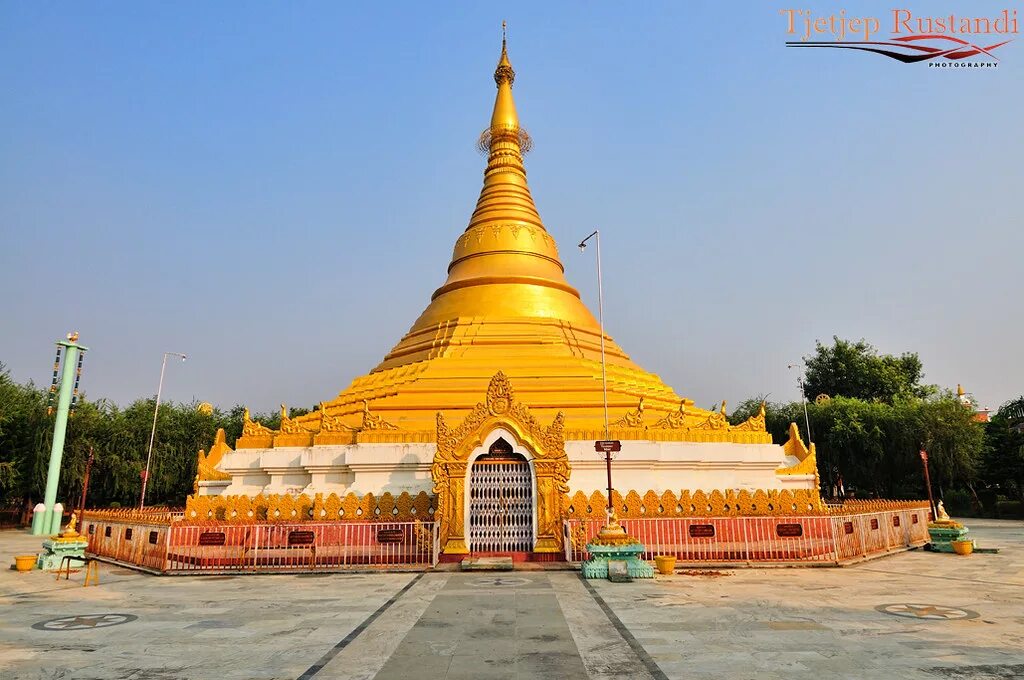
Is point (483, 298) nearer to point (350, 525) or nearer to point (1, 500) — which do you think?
point (350, 525)

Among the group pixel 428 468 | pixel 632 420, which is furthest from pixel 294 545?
pixel 632 420

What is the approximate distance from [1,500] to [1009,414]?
6152 cm

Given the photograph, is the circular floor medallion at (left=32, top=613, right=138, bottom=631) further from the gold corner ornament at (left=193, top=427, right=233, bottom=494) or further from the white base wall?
the gold corner ornament at (left=193, top=427, right=233, bottom=494)

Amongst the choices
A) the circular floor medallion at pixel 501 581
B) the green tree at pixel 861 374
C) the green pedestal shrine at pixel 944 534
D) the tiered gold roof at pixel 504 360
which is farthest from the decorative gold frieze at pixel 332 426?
the green tree at pixel 861 374

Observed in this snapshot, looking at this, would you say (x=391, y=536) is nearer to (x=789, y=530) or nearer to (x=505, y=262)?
(x=789, y=530)

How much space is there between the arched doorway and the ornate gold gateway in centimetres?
36

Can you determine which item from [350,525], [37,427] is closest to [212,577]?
[350,525]

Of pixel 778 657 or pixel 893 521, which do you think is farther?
pixel 893 521

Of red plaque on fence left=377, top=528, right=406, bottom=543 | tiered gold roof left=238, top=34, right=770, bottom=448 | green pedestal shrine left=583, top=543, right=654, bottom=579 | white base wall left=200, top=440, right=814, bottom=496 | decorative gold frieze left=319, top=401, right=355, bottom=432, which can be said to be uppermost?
tiered gold roof left=238, top=34, right=770, bottom=448

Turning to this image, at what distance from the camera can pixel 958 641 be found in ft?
24.5

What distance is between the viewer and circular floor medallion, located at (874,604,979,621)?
29.3 ft

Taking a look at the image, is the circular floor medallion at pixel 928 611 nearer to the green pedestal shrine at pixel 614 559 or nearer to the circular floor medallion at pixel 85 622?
the green pedestal shrine at pixel 614 559

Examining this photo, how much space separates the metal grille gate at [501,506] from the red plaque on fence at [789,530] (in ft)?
20.6

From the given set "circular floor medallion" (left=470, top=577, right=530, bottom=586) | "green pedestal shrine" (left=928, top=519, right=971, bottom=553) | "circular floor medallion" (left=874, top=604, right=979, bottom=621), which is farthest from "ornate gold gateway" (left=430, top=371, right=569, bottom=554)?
"green pedestal shrine" (left=928, top=519, right=971, bottom=553)
